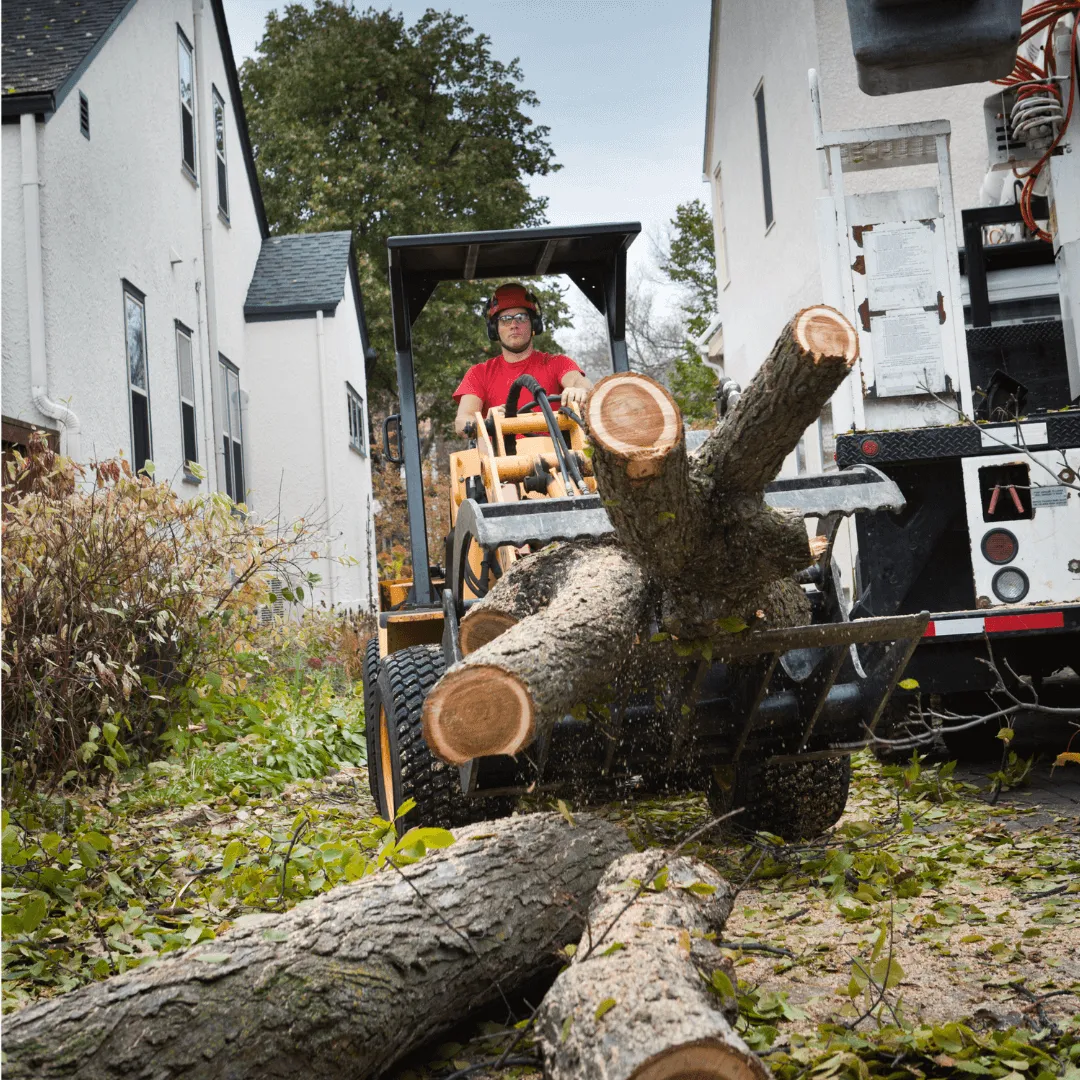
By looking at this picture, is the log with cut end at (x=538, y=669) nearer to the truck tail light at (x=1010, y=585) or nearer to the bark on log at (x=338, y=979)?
Answer: the bark on log at (x=338, y=979)

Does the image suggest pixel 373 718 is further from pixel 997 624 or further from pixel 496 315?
pixel 997 624

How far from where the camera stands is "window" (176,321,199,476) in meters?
14.0

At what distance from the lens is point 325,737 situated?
322 inches

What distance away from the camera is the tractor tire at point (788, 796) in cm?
512

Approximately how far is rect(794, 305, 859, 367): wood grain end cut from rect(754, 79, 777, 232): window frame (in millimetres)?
13651

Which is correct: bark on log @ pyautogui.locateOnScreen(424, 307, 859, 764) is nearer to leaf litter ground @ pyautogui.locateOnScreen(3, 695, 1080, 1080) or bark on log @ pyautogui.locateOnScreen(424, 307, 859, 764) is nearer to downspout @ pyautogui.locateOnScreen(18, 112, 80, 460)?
leaf litter ground @ pyautogui.locateOnScreen(3, 695, 1080, 1080)

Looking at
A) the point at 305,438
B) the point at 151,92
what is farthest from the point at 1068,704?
the point at 305,438

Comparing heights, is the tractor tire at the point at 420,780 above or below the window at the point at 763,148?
below

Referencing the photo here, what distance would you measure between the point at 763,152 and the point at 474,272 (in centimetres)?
1089

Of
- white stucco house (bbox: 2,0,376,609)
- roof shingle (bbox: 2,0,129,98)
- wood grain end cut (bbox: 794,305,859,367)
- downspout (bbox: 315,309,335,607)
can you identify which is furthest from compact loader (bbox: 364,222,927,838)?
downspout (bbox: 315,309,335,607)

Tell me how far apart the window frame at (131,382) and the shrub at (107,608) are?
4102 millimetres

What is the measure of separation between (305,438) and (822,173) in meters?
13.0

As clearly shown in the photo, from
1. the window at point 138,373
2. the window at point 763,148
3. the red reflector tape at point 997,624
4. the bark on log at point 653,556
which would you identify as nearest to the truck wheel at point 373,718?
the bark on log at point 653,556

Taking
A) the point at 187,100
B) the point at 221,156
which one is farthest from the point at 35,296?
the point at 221,156
